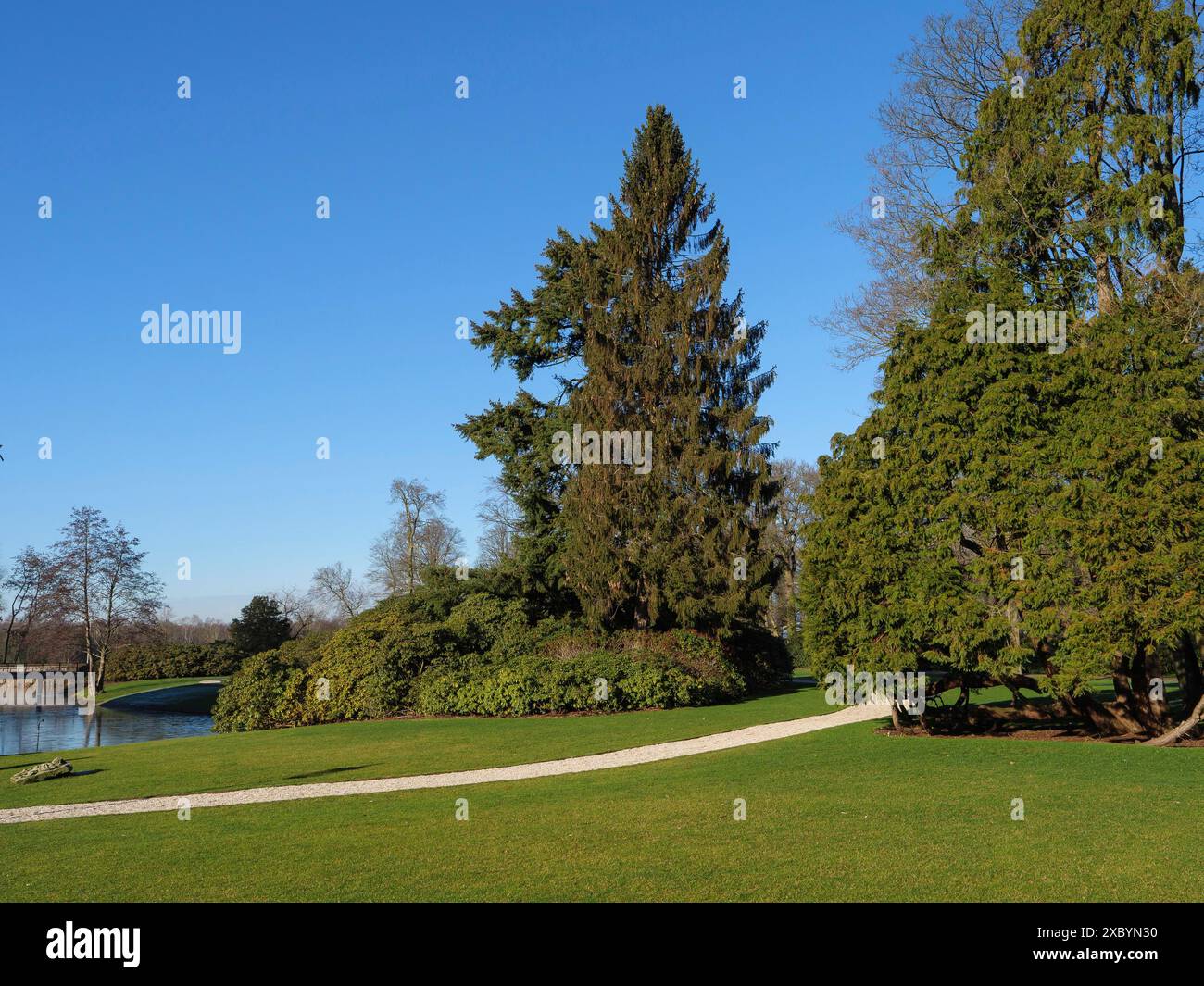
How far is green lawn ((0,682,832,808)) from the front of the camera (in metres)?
13.0

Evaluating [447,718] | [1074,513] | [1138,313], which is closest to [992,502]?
[1074,513]

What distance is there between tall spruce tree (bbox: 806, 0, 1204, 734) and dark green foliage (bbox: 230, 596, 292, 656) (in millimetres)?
34921

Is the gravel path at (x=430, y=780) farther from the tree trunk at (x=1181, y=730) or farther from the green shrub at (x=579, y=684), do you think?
the tree trunk at (x=1181, y=730)

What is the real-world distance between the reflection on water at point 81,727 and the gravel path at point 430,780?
10314 millimetres

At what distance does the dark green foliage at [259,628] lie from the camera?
144ft

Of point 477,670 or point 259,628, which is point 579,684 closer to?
point 477,670

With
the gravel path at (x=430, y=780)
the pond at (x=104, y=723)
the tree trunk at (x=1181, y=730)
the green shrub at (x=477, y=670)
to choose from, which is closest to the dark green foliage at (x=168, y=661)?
the pond at (x=104, y=723)

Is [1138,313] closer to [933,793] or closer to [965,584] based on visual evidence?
[965,584]

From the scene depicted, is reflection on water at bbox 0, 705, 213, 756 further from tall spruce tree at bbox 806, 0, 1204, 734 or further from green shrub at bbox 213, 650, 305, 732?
tall spruce tree at bbox 806, 0, 1204, 734

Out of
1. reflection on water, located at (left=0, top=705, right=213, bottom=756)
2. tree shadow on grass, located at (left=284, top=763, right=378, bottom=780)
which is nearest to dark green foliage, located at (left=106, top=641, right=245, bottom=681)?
reflection on water, located at (left=0, top=705, right=213, bottom=756)

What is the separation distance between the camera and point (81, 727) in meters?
26.0

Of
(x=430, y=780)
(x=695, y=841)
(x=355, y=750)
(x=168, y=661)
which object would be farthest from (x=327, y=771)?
(x=168, y=661)
